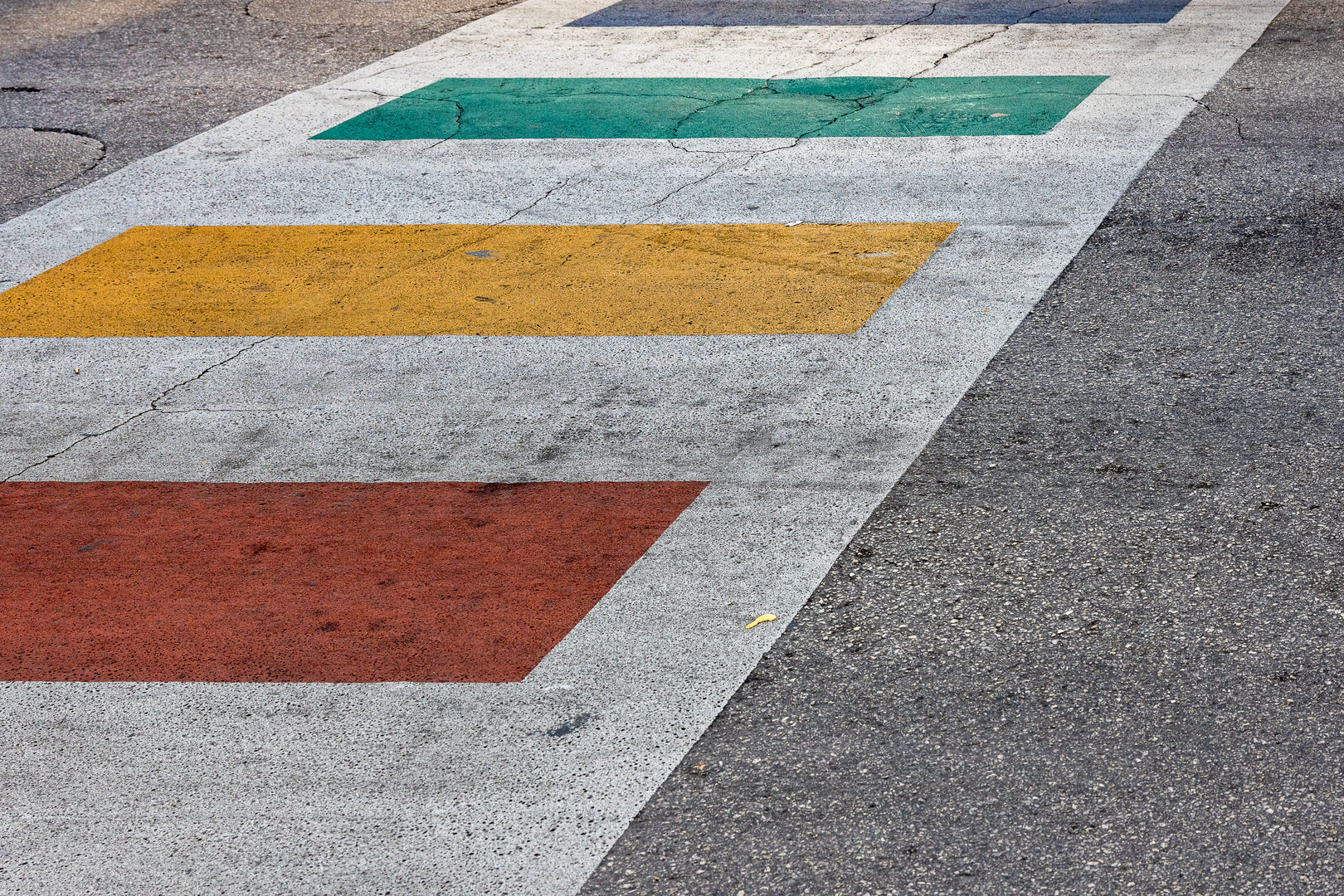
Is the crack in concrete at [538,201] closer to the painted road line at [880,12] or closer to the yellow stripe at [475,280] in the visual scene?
the yellow stripe at [475,280]

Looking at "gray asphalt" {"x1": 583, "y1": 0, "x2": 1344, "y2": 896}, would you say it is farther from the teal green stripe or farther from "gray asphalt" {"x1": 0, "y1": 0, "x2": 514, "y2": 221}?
"gray asphalt" {"x1": 0, "y1": 0, "x2": 514, "y2": 221}

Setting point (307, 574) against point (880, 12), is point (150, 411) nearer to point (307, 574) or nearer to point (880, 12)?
point (307, 574)

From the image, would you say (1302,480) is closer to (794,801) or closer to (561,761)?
(794,801)

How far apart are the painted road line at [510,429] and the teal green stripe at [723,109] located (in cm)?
26

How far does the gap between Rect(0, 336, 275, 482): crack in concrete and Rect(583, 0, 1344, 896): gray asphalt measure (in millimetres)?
3147

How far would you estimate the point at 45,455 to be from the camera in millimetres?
5504

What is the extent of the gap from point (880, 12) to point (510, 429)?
9.30 metres

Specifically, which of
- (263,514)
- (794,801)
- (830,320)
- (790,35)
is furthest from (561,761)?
(790,35)

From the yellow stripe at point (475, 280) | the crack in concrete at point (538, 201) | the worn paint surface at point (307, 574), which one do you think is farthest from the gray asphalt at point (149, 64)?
the worn paint surface at point (307, 574)

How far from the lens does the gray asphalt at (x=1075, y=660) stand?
325 centimetres

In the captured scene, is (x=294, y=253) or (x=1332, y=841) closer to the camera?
(x=1332, y=841)

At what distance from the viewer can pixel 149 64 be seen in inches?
492

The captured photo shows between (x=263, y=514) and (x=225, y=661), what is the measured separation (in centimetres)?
96

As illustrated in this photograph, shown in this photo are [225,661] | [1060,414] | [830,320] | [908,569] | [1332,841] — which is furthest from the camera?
[830,320]
